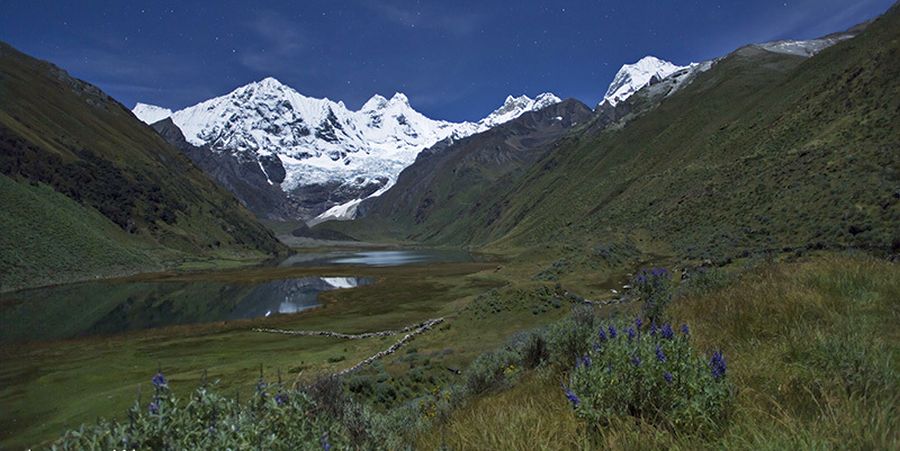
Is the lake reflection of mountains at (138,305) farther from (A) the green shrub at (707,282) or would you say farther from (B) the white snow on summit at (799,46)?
(B) the white snow on summit at (799,46)

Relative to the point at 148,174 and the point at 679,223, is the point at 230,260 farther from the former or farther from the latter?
the point at 679,223

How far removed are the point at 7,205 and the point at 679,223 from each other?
11635 centimetres

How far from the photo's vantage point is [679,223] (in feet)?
229

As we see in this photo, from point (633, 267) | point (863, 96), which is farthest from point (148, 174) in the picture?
point (863, 96)

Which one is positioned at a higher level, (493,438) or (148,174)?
(148,174)

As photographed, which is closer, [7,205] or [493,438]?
[493,438]

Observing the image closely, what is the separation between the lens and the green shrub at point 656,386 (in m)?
4.07

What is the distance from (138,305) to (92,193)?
94331 millimetres

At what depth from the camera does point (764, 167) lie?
6362cm

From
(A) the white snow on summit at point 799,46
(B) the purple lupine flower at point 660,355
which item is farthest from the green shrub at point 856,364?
(A) the white snow on summit at point 799,46

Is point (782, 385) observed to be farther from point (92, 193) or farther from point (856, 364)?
point (92, 193)

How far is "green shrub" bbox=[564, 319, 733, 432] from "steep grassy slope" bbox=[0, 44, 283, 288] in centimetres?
9248

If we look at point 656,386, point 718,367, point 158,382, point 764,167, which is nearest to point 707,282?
point 656,386

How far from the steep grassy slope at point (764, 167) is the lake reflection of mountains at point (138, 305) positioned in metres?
45.6
